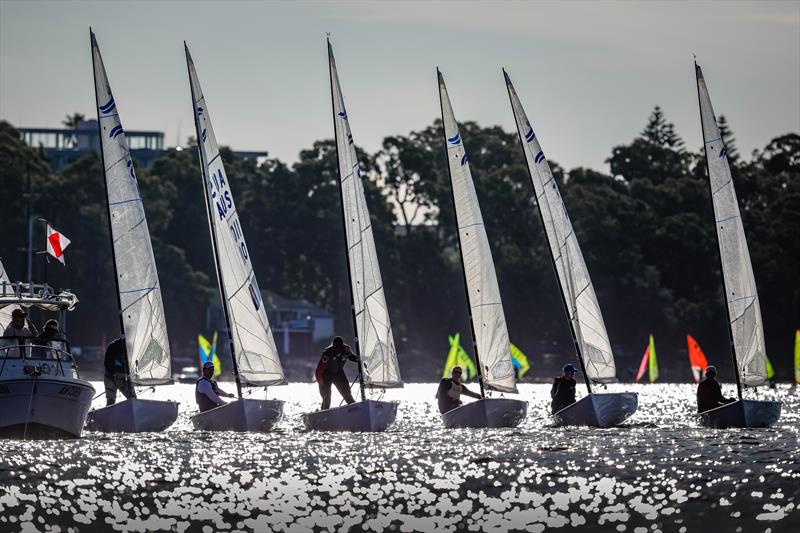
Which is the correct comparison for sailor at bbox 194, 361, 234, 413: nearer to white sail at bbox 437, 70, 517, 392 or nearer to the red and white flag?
the red and white flag

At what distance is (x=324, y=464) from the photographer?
87.6 feet

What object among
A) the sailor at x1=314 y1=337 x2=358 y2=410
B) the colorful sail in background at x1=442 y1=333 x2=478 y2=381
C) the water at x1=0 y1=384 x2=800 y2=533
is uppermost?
the colorful sail in background at x1=442 y1=333 x2=478 y2=381

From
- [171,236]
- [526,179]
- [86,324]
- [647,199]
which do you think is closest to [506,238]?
[526,179]

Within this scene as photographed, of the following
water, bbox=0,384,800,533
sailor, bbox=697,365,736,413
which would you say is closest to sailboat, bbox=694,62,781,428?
sailor, bbox=697,365,736,413

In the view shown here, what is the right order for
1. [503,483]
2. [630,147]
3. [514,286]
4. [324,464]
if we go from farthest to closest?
[630,147] → [514,286] → [324,464] → [503,483]

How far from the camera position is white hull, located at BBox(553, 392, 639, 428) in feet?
115

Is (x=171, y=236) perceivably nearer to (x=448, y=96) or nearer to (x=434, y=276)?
(x=434, y=276)

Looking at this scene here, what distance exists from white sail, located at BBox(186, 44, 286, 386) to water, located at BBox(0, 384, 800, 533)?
232 centimetres

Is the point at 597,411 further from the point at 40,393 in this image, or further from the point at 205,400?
the point at 40,393

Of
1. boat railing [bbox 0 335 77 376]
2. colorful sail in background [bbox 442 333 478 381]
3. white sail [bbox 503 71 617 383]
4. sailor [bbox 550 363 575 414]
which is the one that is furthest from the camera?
colorful sail in background [bbox 442 333 478 381]

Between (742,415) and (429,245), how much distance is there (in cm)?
8178

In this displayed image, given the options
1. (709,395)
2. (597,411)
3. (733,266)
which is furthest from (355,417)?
(733,266)

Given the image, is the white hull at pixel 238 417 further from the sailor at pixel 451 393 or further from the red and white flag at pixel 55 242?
the red and white flag at pixel 55 242

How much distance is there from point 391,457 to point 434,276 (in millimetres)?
87332
